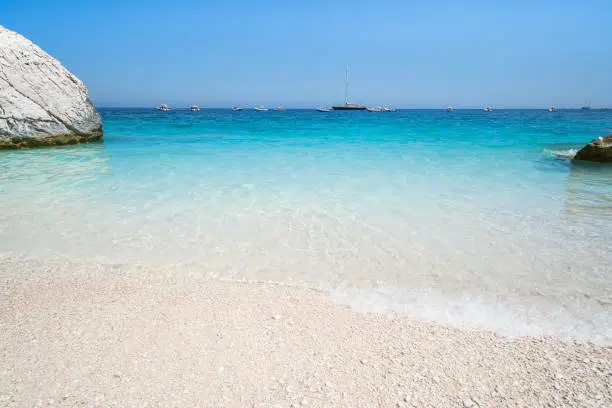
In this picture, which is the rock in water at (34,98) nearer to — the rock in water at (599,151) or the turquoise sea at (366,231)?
the turquoise sea at (366,231)

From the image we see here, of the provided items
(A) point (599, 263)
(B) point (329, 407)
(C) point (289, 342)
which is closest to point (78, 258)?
(C) point (289, 342)

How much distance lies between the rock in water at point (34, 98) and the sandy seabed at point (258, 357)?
15812 mm

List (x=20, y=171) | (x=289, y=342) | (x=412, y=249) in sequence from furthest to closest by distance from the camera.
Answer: (x=20, y=171), (x=412, y=249), (x=289, y=342)

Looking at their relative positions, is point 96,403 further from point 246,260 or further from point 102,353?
point 246,260

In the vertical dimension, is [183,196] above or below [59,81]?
below

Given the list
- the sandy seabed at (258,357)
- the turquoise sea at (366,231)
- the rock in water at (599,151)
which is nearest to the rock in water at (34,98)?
the turquoise sea at (366,231)

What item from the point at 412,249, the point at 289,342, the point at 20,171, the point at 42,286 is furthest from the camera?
the point at 20,171

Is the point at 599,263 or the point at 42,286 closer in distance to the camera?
the point at 42,286

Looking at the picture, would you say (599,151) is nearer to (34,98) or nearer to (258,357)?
(258,357)

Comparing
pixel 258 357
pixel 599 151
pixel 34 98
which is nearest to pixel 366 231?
pixel 258 357

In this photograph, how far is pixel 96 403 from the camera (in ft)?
8.05

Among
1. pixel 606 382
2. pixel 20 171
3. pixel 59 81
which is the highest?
pixel 59 81

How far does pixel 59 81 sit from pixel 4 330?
724 inches

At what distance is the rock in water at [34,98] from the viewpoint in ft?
51.2
